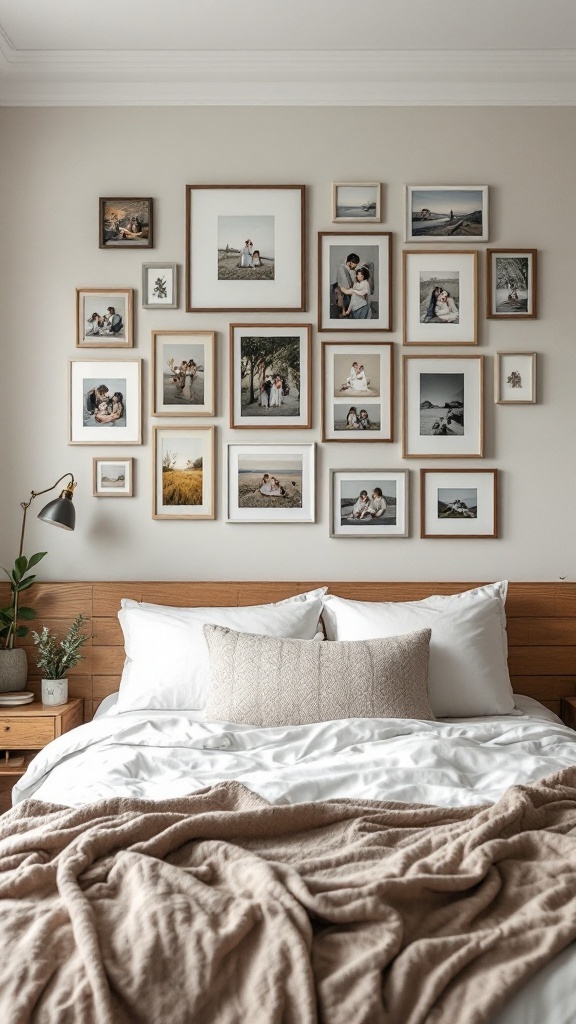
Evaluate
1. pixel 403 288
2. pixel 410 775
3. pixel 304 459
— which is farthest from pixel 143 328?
pixel 410 775

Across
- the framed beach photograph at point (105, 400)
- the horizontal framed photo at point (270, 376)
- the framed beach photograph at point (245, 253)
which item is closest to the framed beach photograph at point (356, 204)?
the framed beach photograph at point (245, 253)

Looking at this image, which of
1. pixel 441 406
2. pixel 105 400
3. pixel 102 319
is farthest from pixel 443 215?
pixel 105 400

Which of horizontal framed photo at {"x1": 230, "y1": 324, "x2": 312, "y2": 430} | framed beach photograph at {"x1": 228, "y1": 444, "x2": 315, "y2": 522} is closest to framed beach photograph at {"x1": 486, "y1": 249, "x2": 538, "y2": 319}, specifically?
horizontal framed photo at {"x1": 230, "y1": 324, "x2": 312, "y2": 430}

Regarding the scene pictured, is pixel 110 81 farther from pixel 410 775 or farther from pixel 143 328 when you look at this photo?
pixel 410 775

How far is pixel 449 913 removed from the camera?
1414 millimetres

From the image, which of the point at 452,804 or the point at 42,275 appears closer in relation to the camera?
the point at 452,804

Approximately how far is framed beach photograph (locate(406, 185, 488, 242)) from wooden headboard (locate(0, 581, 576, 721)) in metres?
1.38

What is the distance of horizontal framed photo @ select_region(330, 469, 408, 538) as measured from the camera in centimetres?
339

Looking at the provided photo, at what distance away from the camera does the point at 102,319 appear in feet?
11.1

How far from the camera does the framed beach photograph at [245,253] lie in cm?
339

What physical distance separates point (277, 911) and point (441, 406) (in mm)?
2377

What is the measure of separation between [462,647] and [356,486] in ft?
2.55

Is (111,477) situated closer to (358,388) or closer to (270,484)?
(270,484)

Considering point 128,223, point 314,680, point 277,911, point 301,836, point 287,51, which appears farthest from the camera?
point 128,223
